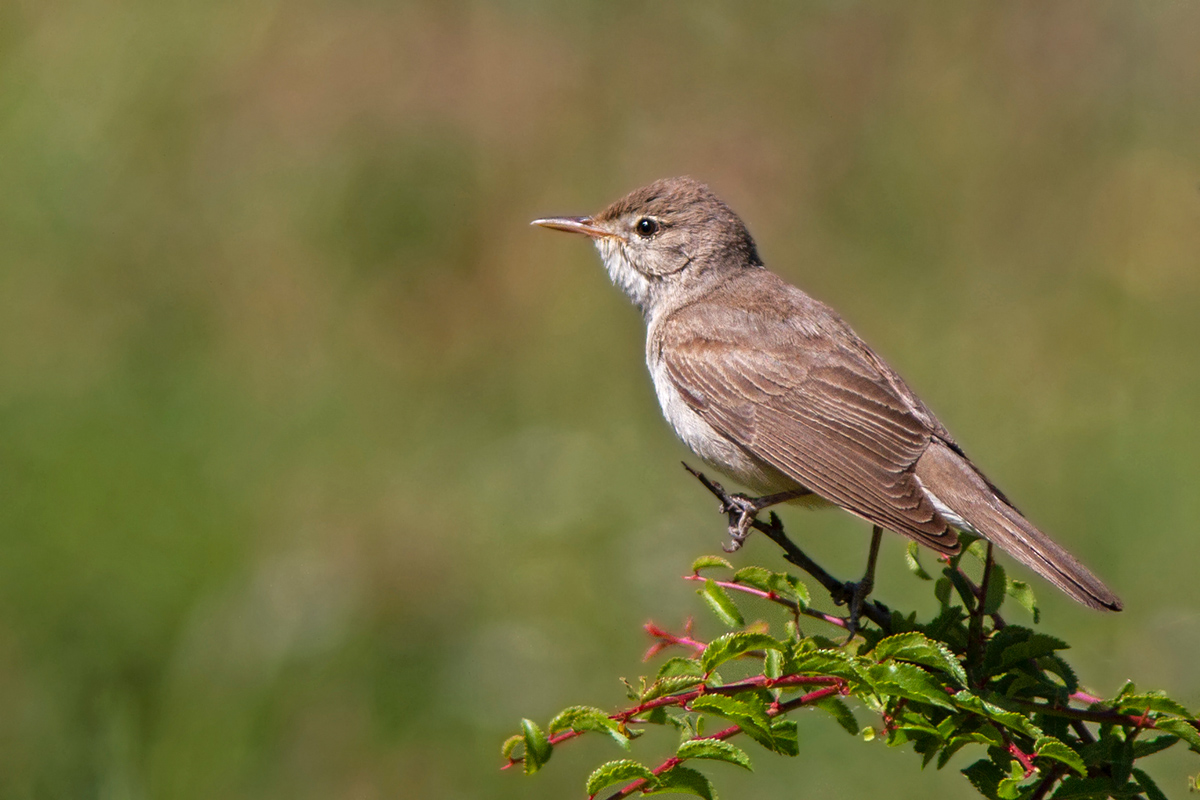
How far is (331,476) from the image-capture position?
675 centimetres

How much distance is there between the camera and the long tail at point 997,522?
3072 mm

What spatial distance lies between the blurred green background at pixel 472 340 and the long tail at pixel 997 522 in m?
1.35

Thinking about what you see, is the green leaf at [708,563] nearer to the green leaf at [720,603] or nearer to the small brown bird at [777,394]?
the green leaf at [720,603]

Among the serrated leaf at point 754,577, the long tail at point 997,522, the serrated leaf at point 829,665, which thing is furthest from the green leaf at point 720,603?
the long tail at point 997,522

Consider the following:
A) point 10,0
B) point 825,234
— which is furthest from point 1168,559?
point 10,0

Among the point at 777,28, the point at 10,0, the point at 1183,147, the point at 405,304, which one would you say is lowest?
the point at 1183,147

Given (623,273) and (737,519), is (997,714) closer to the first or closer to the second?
(737,519)

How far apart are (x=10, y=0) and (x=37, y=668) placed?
20.4ft

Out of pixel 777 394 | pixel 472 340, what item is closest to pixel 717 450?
pixel 777 394

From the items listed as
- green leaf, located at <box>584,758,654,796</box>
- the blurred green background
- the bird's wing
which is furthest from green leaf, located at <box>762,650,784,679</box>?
the blurred green background

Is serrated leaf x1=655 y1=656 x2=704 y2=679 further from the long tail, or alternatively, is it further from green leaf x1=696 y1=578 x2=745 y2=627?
the long tail

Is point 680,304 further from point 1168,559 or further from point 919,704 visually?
point 919,704

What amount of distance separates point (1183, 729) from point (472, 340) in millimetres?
6397

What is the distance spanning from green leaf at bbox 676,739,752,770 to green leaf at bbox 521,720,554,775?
0.25 metres
